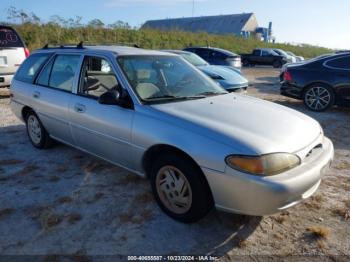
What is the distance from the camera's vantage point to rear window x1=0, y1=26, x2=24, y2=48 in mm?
8750

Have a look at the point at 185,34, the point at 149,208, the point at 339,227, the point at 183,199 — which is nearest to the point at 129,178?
the point at 149,208

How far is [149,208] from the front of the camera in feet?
11.4

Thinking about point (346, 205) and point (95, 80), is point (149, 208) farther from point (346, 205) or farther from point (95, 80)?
point (346, 205)

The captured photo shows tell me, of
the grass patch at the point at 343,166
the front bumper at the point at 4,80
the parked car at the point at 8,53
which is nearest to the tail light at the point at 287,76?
the grass patch at the point at 343,166

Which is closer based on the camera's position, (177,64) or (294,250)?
(294,250)

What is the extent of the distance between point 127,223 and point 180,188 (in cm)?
62

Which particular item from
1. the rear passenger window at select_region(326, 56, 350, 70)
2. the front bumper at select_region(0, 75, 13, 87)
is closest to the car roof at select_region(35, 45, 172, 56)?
the front bumper at select_region(0, 75, 13, 87)

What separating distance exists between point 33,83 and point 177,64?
2.22m

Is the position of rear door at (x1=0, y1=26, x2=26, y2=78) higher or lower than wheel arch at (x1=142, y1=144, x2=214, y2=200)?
higher

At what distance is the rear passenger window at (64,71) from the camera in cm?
428

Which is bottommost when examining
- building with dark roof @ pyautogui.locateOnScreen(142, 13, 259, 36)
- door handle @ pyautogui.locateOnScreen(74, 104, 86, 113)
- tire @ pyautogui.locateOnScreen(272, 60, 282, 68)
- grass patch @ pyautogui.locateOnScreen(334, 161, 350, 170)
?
grass patch @ pyautogui.locateOnScreen(334, 161, 350, 170)

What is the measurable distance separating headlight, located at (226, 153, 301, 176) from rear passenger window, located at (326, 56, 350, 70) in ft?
20.9

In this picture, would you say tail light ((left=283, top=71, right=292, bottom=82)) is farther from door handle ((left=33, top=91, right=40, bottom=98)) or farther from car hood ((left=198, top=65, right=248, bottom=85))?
door handle ((left=33, top=91, right=40, bottom=98))

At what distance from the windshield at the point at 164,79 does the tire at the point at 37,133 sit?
2.00 meters
